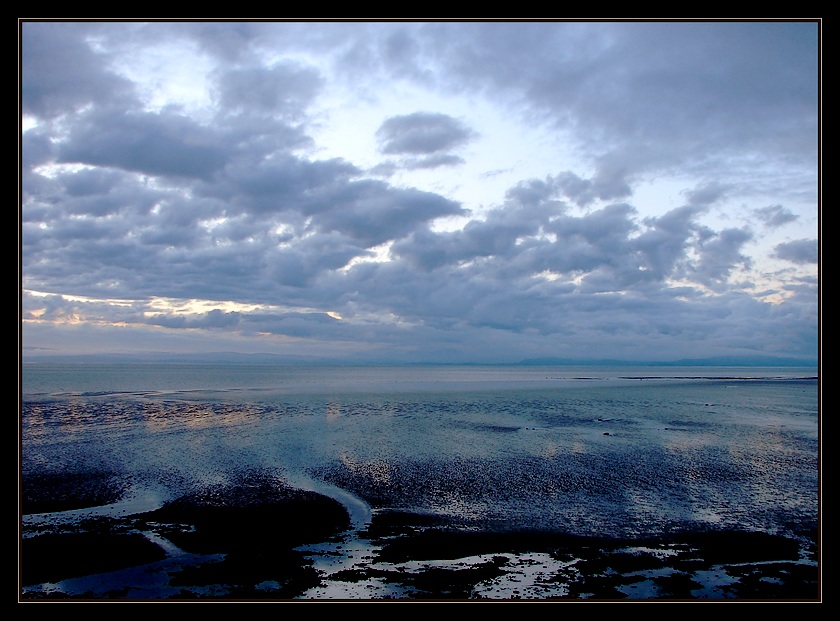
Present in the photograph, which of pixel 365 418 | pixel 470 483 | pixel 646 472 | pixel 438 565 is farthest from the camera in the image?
pixel 365 418

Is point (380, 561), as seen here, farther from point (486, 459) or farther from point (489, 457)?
point (489, 457)

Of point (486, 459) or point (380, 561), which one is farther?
point (486, 459)

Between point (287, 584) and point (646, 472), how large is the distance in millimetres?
15729

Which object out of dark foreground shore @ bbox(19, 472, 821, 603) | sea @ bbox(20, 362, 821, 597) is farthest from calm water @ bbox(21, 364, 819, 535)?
dark foreground shore @ bbox(19, 472, 821, 603)

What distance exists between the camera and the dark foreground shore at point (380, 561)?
10438 mm

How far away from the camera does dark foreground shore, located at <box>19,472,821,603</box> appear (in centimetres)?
1044

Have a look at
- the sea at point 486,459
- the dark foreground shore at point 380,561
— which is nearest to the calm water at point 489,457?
the sea at point 486,459

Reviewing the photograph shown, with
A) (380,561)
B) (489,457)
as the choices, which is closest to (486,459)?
(489,457)

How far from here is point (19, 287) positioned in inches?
249

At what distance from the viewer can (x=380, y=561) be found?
38.4ft
